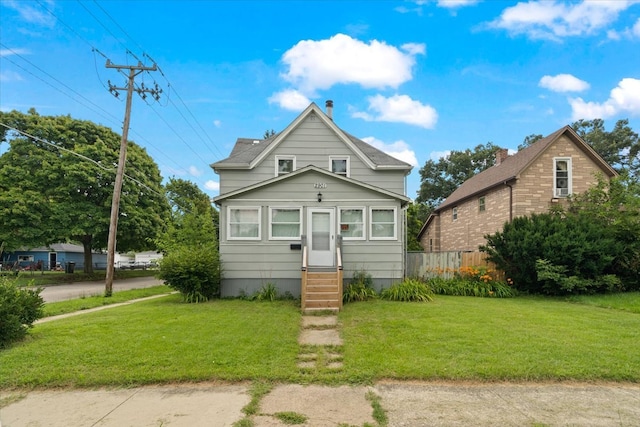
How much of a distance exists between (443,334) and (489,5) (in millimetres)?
11475

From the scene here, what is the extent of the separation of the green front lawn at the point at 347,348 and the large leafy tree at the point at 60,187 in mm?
15759

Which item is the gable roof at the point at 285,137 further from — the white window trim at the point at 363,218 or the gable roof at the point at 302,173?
the white window trim at the point at 363,218

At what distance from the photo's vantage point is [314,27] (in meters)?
14.6

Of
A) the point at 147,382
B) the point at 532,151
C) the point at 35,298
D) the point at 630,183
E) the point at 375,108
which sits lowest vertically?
the point at 147,382

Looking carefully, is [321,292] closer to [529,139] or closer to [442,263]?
[442,263]

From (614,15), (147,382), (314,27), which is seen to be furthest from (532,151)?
(147,382)

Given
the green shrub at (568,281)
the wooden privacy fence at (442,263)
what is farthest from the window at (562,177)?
the wooden privacy fence at (442,263)


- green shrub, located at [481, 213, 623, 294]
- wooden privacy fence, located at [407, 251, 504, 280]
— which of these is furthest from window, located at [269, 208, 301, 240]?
green shrub, located at [481, 213, 623, 294]

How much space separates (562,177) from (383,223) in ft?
33.7

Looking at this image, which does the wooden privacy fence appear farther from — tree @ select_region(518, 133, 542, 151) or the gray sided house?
tree @ select_region(518, 133, 542, 151)

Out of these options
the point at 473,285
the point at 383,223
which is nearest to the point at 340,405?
the point at 383,223

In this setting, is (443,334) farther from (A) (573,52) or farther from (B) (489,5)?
(A) (573,52)

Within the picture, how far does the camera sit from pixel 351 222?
12648 millimetres

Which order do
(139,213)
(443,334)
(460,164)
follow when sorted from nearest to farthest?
(443,334)
(139,213)
(460,164)
